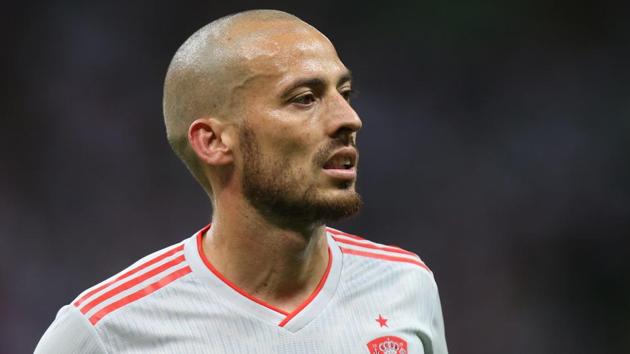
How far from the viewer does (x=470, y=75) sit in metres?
4.76

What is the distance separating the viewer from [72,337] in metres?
2.40

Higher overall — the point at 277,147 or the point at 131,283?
the point at 277,147

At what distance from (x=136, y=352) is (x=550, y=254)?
9.05 feet

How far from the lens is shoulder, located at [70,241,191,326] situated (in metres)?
2.44

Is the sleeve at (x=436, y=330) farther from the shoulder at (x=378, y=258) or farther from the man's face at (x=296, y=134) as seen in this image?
the man's face at (x=296, y=134)

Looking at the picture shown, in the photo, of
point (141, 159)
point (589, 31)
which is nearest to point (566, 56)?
point (589, 31)

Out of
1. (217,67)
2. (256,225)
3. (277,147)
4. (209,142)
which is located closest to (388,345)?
(256,225)

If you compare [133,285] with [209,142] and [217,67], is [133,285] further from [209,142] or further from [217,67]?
[217,67]

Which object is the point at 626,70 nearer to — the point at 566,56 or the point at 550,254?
the point at 566,56

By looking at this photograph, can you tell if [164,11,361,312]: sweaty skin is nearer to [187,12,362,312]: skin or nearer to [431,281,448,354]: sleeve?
[187,12,362,312]: skin

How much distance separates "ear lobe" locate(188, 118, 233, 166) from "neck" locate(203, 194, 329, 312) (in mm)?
120

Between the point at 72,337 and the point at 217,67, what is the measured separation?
0.74 m

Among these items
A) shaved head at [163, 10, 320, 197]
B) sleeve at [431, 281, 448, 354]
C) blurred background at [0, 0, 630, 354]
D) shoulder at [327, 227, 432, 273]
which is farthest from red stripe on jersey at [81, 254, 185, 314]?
blurred background at [0, 0, 630, 354]

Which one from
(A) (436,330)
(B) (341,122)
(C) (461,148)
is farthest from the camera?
(C) (461,148)
